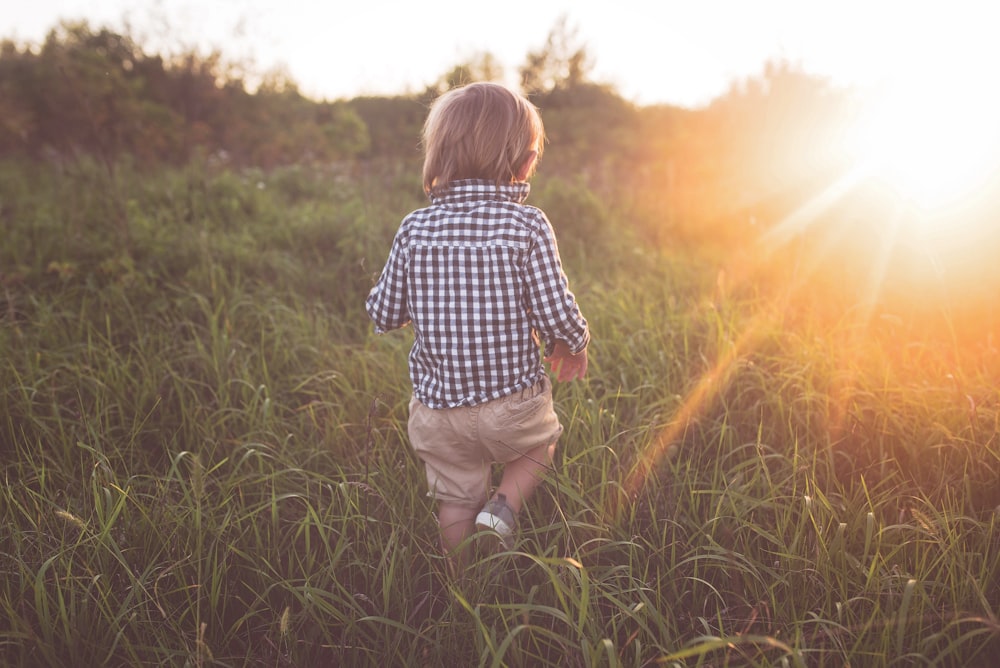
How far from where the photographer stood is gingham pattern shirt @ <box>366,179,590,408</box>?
1594 millimetres

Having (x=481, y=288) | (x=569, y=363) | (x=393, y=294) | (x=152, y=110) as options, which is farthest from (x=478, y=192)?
(x=152, y=110)

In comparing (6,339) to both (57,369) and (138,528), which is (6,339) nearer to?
(57,369)

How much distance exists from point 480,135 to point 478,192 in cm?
16

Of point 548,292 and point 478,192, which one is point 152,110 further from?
point 548,292

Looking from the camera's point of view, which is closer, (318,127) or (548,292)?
(548,292)

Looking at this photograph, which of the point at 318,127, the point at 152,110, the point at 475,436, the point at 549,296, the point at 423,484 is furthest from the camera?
the point at 318,127

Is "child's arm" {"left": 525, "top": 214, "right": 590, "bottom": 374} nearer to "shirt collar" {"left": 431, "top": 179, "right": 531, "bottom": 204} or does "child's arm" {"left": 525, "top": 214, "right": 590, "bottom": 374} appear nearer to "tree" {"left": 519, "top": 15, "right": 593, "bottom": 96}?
"shirt collar" {"left": 431, "top": 179, "right": 531, "bottom": 204}

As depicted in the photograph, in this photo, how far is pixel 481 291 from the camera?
1609 millimetres

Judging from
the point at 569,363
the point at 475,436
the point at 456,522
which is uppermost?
the point at 569,363

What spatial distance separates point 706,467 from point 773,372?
770 millimetres

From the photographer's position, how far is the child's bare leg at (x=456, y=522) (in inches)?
70.6

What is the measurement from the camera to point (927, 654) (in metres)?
1.31

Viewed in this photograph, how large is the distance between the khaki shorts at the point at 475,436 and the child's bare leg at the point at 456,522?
0.02m

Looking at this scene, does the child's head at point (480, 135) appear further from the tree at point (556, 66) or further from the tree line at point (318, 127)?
the tree at point (556, 66)
